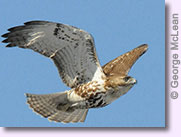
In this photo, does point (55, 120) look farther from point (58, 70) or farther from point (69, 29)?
point (69, 29)

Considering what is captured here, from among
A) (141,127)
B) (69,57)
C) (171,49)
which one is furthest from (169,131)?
(69,57)

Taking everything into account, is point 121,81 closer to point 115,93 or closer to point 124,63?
point 115,93

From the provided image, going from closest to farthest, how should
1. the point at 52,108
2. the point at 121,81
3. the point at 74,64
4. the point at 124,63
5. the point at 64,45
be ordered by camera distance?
1. the point at 121,81
2. the point at 64,45
3. the point at 74,64
4. the point at 52,108
5. the point at 124,63

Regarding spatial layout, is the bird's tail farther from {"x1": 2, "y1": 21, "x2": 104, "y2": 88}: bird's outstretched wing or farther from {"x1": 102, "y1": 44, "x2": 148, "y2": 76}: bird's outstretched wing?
{"x1": 102, "y1": 44, "x2": 148, "y2": 76}: bird's outstretched wing

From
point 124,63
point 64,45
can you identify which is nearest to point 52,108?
point 64,45

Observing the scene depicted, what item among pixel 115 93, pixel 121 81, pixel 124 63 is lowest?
pixel 115 93

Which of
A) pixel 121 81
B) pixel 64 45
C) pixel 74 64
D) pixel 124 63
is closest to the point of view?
pixel 121 81

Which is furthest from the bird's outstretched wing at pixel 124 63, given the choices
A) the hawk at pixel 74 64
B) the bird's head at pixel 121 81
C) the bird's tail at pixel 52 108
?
the bird's tail at pixel 52 108

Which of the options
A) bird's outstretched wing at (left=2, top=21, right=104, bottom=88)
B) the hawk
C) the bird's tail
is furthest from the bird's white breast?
the bird's tail
